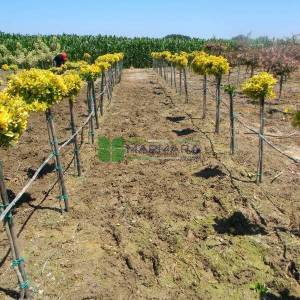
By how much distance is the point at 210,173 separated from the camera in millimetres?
10500

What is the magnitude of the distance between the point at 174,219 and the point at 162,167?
10.4 feet

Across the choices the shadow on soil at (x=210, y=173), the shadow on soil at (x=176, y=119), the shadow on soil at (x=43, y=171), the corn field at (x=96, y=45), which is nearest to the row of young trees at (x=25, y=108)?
the shadow on soil at (x=43, y=171)

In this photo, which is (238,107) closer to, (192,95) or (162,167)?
(192,95)

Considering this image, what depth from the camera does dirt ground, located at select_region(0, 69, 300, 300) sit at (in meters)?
6.26

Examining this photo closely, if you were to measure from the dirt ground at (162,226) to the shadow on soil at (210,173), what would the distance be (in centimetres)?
5

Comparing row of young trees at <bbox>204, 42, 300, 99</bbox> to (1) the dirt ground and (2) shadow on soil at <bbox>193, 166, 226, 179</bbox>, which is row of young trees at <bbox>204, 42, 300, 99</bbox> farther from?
(2) shadow on soil at <bbox>193, 166, 226, 179</bbox>

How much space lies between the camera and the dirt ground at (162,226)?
626 centimetres

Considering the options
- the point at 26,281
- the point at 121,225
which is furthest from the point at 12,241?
the point at 121,225

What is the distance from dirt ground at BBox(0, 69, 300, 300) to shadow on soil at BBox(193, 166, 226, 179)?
0.05 meters

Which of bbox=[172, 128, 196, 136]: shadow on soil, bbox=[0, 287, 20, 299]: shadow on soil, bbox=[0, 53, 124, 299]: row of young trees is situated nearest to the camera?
bbox=[0, 53, 124, 299]: row of young trees

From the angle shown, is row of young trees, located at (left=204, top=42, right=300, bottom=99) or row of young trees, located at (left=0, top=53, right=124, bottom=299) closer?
row of young trees, located at (left=0, top=53, right=124, bottom=299)

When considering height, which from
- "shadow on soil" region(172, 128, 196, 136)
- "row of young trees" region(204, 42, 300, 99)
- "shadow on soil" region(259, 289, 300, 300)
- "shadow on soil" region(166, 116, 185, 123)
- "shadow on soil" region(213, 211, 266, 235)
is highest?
"row of young trees" region(204, 42, 300, 99)

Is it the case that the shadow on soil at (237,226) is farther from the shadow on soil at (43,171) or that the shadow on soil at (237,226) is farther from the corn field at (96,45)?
the corn field at (96,45)

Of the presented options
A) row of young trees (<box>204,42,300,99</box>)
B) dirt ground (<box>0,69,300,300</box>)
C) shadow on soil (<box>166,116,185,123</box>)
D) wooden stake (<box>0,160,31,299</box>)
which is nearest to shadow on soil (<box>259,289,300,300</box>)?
dirt ground (<box>0,69,300,300</box>)
